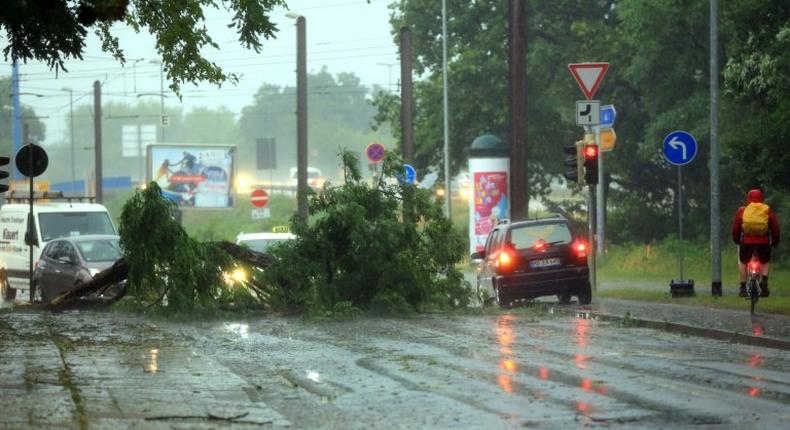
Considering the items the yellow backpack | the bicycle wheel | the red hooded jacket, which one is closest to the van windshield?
the red hooded jacket

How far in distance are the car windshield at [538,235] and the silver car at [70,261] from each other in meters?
7.68

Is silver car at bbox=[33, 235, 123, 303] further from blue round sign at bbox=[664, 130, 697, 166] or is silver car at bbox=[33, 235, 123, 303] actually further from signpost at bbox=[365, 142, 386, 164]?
signpost at bbox=[365, 142, 386, 164]

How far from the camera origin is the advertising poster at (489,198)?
48375 mm

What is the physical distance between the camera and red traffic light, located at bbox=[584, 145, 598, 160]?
27.5 m

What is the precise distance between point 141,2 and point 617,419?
9.63 meters

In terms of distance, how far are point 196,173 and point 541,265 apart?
53.9 meters

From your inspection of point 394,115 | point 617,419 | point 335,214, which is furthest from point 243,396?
point 394,115

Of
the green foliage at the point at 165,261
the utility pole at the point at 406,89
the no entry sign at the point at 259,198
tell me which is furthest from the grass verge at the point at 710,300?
the no entry sign at the point at 259,198

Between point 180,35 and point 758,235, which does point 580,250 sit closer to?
point 758,235

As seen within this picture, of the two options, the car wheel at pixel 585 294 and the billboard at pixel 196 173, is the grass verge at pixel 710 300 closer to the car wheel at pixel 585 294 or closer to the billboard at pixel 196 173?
the car wheel at pixel 585 294

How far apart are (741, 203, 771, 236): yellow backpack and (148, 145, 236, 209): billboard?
58.8 metres

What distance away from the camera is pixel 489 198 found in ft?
159

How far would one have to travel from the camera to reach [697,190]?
4959 centimetres

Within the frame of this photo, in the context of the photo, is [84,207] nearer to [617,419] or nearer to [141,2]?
[141,2]
